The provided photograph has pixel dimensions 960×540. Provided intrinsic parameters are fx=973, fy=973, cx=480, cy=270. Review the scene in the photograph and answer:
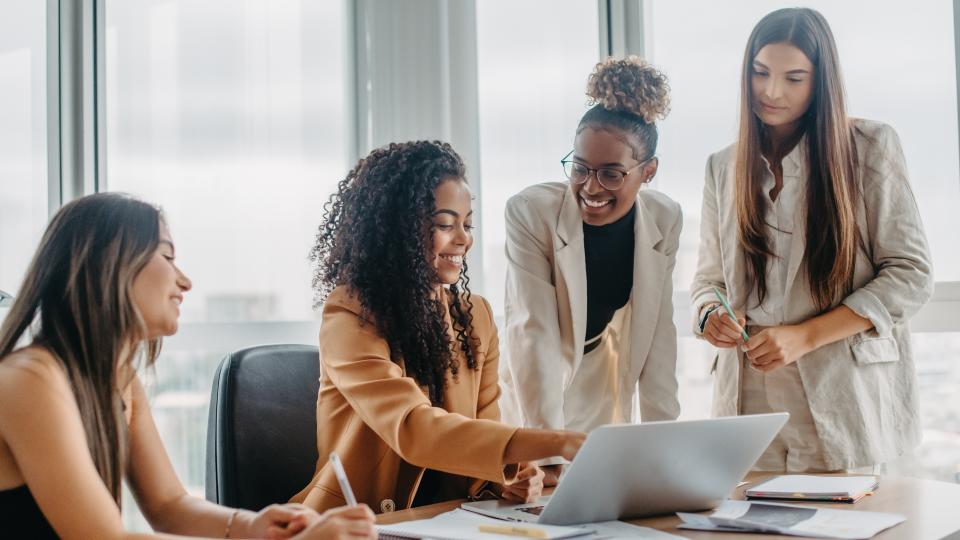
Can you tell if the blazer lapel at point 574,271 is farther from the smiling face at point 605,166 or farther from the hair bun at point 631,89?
the hair bun at point 631,89

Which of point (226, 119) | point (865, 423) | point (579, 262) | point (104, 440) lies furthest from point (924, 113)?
point (104, 440)

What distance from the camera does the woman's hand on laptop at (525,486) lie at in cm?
159

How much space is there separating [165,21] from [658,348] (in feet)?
5.77

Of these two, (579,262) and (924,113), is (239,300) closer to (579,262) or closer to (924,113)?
(579,262)

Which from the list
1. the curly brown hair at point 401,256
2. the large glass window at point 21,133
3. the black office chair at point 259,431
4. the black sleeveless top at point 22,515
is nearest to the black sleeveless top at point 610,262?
the curly brown hair at point 401,256

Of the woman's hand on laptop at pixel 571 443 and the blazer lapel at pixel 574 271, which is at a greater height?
the blazer lapel at pixel 574 271

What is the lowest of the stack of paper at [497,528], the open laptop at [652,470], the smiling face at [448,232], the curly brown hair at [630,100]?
the stack of paper at [497,528]

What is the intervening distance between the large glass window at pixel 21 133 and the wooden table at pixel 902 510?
69.7 inches

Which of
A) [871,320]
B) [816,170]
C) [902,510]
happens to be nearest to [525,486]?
[902,510]

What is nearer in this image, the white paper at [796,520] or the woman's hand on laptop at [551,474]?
the white paper at [796,520]

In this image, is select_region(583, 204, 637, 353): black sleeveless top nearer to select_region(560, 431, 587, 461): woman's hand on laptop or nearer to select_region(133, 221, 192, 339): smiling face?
select_region(560, 431, 587, 461): woman's hand on laptop

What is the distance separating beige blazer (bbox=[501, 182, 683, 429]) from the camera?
2.07m

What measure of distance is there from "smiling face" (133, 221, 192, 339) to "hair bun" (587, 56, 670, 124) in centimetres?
108

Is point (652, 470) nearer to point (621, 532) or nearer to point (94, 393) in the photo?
point (621, 532)
